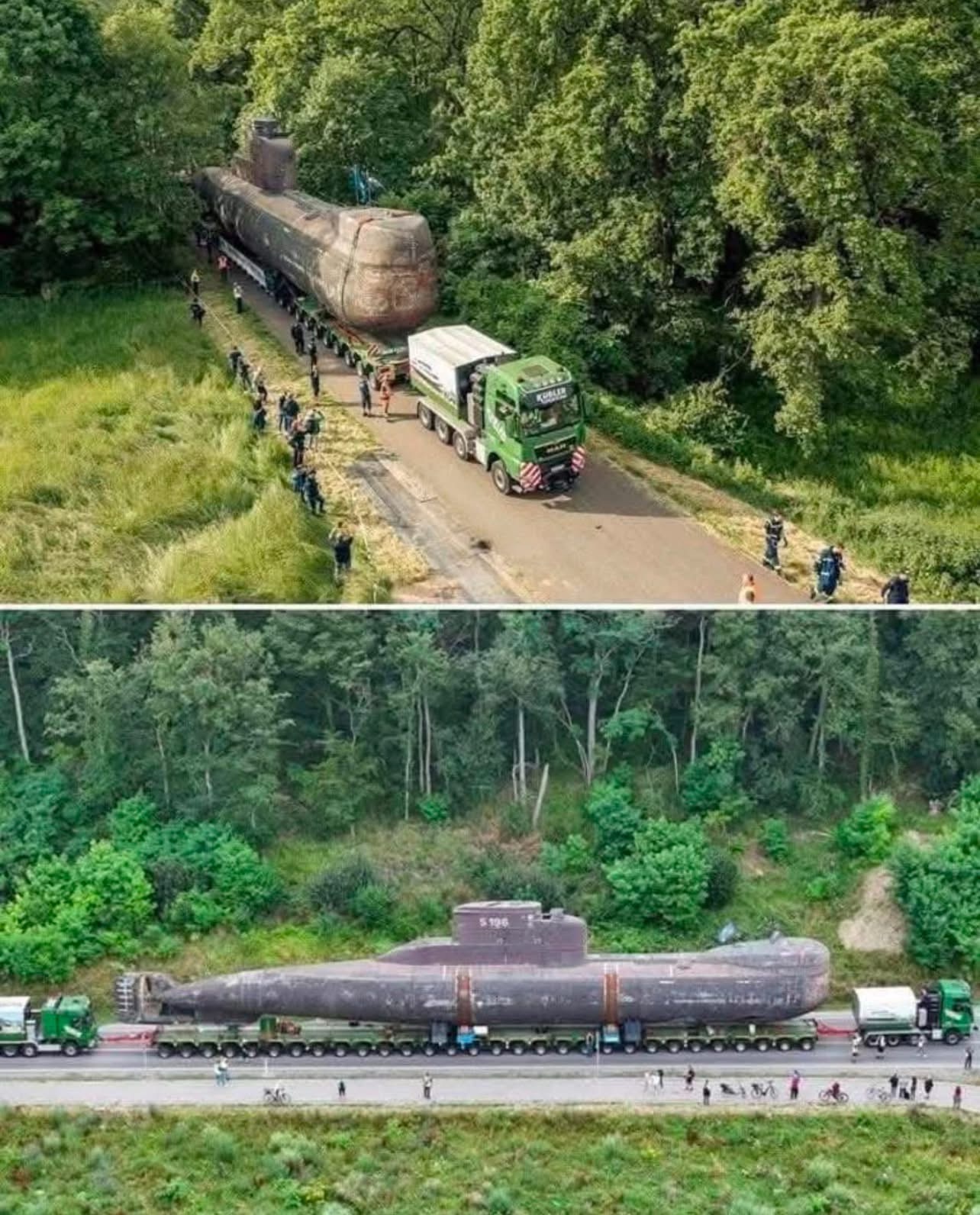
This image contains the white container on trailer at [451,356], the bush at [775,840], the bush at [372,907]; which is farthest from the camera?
the bush at [775,840]

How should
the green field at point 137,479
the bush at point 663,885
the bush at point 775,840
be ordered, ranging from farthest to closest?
the bush at point 775,840 < the bush at point 663,885 < the green field at point 137,479

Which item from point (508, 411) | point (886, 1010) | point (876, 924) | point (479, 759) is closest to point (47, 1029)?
point (479, 759)

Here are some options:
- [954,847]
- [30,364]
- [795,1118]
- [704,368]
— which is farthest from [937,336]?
[30,364]

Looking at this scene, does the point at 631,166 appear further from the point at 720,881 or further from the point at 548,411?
the point at 720,881

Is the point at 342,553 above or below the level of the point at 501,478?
below

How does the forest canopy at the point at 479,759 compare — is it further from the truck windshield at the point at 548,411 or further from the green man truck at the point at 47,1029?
the truck windshield at the point at 548,411

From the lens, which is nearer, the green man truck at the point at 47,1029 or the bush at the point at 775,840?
the green man truck at the point at 47,1029

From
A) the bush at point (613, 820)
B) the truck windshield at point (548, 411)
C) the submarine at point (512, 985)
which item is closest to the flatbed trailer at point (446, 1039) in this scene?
the submarine at point (512, 985)

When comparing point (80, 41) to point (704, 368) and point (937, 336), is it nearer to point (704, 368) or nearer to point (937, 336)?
point (704, 368)
